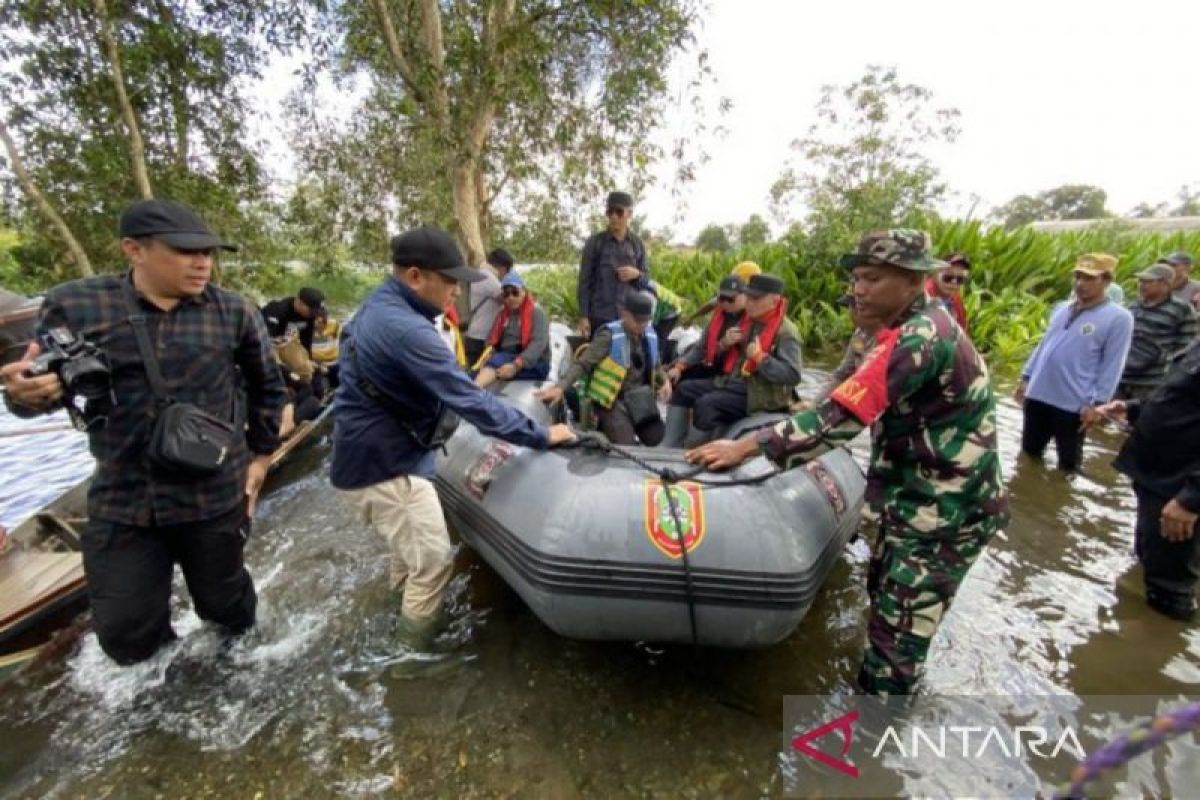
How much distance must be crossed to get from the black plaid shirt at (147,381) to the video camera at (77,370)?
1.8 inches

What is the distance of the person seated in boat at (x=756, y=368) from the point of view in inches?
132

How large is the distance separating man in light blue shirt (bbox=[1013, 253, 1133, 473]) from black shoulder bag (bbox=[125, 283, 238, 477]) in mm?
4534

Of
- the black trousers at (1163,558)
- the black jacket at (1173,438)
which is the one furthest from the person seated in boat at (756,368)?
the black trousers at (1163,558)

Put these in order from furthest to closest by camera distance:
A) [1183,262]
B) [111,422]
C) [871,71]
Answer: [871,71]
[1183,262]
[111,422]

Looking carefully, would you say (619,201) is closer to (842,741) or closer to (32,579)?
(842,741)

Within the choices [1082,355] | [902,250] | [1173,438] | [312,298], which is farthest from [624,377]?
[312,298]

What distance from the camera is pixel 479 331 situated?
519 cm

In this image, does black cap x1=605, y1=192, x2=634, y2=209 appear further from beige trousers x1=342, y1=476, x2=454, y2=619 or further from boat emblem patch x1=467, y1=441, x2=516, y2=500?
beige trousers x1=342, y1=476, x2=454, y2=619

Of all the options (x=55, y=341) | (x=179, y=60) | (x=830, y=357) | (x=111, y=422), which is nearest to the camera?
(x=55, y=341)

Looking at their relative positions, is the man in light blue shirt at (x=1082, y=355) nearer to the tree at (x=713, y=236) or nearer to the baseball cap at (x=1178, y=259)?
the baseball cap at (x=1178, y=259)

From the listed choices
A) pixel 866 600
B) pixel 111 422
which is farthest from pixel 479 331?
pixel 866 600

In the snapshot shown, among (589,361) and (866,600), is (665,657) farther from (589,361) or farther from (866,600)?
(589,361)

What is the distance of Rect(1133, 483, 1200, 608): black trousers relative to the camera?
104 inches

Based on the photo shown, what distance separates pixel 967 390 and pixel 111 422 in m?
2.87
